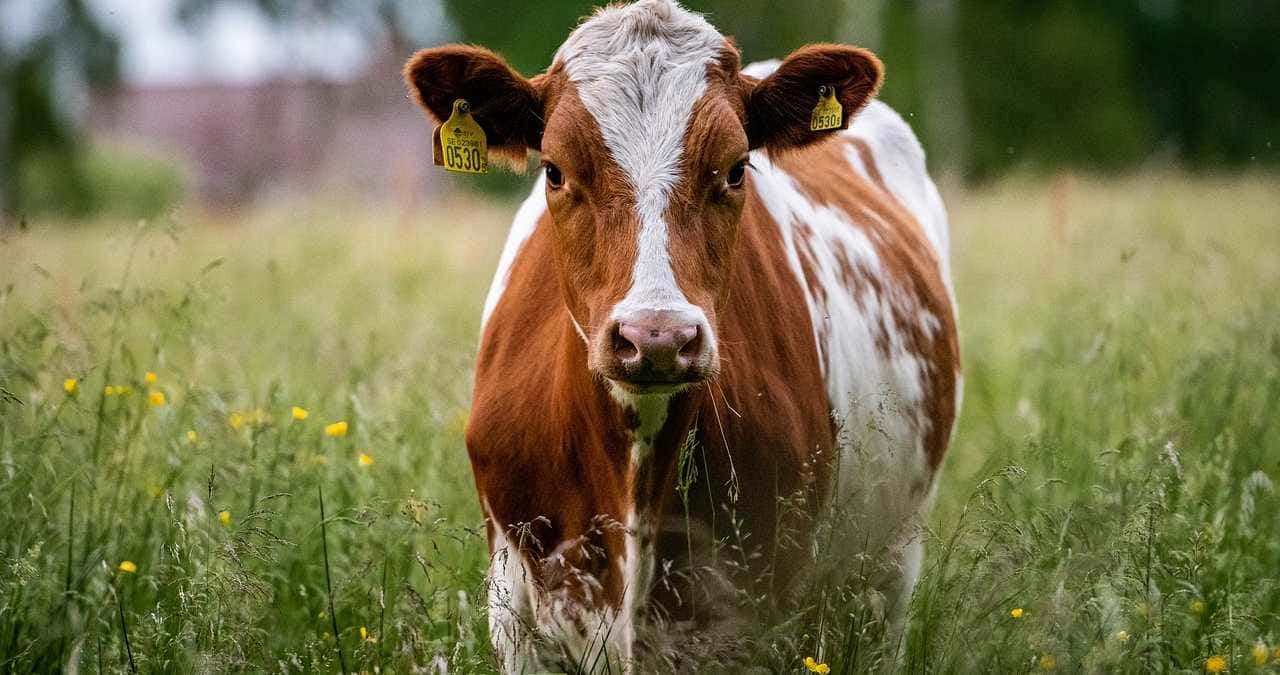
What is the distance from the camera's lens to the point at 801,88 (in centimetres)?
327

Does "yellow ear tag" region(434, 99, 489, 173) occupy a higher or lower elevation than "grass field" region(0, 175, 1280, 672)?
higher

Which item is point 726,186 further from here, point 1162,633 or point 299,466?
point 299,466

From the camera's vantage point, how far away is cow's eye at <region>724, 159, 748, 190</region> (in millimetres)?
2973

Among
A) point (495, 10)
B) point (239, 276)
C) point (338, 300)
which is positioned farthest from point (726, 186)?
point (495, 10)

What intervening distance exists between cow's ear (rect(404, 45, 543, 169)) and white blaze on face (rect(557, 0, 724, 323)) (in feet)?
0.51

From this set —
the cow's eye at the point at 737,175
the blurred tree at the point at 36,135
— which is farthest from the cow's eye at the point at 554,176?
the blurred tree at the point at 36,135

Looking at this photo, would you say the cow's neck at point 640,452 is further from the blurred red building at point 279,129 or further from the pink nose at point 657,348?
the blurred red building at point 279,129

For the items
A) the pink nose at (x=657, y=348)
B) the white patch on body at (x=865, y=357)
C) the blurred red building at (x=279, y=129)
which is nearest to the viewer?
the pink nose at (x=657, y=348)

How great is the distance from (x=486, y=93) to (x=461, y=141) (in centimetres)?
14

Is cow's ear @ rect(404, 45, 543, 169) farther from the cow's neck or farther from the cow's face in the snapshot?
the cow's neck

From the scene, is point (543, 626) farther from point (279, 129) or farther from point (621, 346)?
point (279, 129)

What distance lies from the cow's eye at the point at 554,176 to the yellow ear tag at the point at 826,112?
0.73 metres

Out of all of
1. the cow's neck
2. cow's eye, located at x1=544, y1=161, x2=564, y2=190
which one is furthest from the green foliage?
→ the cow's neck

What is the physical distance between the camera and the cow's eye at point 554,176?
2.99 meters
